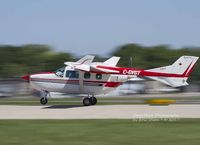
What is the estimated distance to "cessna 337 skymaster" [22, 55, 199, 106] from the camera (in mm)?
30438

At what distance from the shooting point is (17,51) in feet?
348

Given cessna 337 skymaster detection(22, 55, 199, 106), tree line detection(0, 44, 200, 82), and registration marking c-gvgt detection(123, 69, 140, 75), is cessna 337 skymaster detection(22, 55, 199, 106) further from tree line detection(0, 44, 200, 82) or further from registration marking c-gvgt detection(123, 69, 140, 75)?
tree line detection(0, 44, 200, 82)

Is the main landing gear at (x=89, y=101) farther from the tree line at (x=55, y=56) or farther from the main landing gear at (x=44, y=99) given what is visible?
the tree line at (x=55, y=56)

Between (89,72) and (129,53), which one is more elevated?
(89,72)

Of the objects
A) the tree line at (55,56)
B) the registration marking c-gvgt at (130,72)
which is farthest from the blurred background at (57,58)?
the registration marking c-gvgt at (130,72)

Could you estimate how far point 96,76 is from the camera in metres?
31.7

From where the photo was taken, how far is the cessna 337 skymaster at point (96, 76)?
30438mm

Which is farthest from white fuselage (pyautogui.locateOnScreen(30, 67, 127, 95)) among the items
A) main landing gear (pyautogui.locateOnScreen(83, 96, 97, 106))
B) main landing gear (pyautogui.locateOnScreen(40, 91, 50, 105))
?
main landing gear (pyautogui.locateOnScreen(83, 96, 97, 106))
